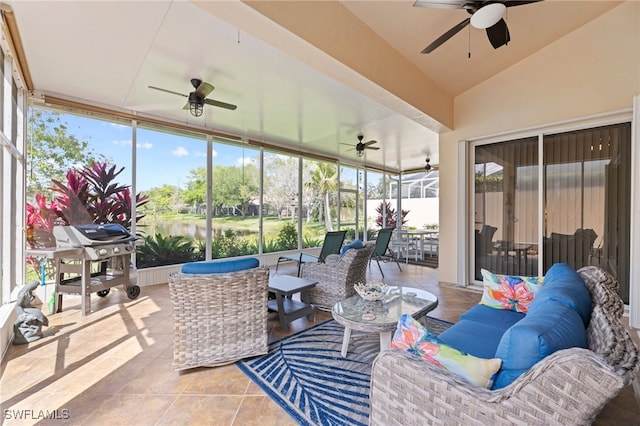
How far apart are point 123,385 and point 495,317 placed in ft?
9.16

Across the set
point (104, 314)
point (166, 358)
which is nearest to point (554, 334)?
point (166, 358)

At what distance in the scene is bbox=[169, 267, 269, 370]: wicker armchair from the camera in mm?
2043

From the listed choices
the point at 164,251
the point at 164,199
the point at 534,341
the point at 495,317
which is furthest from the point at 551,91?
the point at 164,251

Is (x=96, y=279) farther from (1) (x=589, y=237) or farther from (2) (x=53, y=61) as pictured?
(1) (x=589, y=237)

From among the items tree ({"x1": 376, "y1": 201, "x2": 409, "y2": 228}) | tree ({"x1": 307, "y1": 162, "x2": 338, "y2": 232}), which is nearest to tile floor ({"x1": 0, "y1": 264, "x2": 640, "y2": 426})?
tree ({"x1": 307, "y1": 162, "x2": 338, "y2": 232})

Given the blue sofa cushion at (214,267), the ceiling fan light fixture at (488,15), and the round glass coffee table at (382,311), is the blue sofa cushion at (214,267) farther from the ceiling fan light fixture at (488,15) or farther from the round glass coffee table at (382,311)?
the ceiling fan light fixture at (488,15)

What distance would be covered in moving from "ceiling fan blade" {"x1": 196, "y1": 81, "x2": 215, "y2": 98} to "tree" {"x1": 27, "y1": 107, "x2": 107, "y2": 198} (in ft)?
6.78

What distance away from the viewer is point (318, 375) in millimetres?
2082

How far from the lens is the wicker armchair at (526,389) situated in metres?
0.76

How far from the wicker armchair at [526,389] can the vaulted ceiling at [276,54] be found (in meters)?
2.26

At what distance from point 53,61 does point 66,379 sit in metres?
3.20

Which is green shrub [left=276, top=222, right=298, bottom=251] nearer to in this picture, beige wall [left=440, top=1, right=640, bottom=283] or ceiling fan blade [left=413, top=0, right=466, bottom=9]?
beige wall [left=440, top=1, right=640, bottom=283]

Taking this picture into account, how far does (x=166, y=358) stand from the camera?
2.35 metres

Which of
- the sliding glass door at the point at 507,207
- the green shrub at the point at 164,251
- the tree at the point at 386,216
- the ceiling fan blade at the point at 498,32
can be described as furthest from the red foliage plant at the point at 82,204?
the tree at the point at 386,216
